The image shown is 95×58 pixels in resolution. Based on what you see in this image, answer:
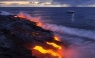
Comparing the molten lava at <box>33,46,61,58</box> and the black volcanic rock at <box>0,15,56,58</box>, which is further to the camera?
the molten lava at <box>33,46,61,58</box>

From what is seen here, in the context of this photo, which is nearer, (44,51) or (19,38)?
(44,51)

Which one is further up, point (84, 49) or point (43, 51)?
point (84, 49)

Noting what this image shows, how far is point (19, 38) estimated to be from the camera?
35.5m

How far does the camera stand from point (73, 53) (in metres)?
36.3

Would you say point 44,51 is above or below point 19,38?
below

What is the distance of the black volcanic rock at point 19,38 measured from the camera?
28245mm

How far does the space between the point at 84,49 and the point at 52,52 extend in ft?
22.5

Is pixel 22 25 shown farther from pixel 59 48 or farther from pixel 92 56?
pixel 92 56

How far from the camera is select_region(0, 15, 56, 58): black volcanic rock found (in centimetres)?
2825

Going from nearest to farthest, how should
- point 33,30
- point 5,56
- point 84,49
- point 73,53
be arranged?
point 5,56, point 73,53, point 84,49, point 33,30

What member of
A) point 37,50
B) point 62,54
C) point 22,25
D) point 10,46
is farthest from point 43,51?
point 22,25

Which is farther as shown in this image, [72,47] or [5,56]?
[72,47]

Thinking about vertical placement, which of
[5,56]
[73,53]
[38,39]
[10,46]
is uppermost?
[38,39]

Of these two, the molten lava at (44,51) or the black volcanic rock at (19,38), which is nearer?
the black volcanic rock at (19,38)
